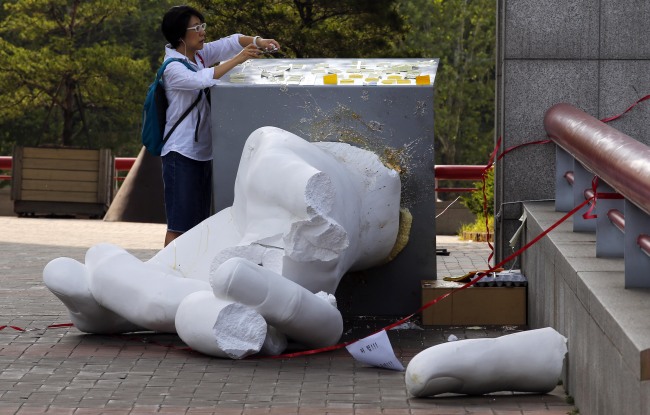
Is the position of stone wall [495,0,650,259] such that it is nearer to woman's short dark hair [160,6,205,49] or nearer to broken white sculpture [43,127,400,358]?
broken white sculpture [43,127,400,358]

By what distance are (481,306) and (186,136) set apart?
2.08m

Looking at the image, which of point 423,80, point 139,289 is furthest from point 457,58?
point 139,289

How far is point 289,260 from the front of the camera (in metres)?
6.99

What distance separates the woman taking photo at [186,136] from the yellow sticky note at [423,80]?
90 cm

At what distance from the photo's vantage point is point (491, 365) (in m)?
5.89

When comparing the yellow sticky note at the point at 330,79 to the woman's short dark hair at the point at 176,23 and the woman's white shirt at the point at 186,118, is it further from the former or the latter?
the woman's short dark hair at the point at 176,23

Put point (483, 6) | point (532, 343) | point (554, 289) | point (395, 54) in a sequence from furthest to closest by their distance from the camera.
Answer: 1. point (483, 6)
2. point (395, 54)
3. point (554, 289)
4. point (532, 343)

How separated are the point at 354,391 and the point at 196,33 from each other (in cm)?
344

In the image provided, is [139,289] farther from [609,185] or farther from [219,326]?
[609,185]

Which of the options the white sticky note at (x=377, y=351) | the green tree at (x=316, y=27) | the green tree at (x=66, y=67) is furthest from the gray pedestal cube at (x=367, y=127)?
the green tree at (x=66, y=67)

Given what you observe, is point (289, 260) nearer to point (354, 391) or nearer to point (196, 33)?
point (354, 391)

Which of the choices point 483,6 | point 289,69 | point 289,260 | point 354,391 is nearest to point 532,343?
point 354,391

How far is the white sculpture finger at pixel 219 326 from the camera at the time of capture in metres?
6.66

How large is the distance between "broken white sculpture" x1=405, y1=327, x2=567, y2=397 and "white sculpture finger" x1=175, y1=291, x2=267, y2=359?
980 millimetres
